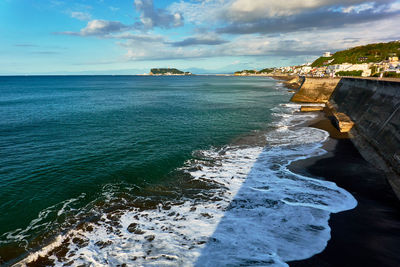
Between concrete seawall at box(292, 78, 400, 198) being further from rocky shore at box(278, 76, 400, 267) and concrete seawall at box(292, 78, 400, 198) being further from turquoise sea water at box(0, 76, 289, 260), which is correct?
turquoise sea water at box(0, 76, 289, 260)

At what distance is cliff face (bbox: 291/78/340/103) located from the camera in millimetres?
48625

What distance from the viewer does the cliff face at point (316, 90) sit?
160ft

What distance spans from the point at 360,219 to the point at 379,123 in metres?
14.0

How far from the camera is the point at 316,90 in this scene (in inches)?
1999

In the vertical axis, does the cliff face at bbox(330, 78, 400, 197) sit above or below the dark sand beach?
above

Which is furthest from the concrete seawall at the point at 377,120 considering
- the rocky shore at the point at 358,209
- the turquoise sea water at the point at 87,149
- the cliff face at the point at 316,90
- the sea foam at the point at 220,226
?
the turquoise sea water at the point at 87,149

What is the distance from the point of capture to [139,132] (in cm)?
2805

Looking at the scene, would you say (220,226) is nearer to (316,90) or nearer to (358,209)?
(358,209)

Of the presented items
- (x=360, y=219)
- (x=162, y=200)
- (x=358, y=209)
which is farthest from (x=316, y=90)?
(x=162, y=200)

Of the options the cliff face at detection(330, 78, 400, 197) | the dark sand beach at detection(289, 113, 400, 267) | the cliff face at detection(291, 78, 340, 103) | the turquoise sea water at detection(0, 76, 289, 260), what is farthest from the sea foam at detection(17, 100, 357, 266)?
the cliff face at detection(291, 78, 340, 103)

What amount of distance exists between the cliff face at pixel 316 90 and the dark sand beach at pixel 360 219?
36.5 m

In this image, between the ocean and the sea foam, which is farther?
the ocean

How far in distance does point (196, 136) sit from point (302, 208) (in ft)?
53.4

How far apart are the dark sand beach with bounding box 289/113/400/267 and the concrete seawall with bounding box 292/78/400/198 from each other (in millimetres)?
863
